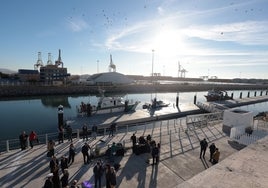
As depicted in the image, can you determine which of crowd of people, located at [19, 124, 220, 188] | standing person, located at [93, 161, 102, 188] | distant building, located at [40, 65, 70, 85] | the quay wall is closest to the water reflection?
the quay wall

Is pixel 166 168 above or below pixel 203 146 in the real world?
below

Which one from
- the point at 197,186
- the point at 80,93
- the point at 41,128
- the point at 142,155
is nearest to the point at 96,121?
the point at 41,128

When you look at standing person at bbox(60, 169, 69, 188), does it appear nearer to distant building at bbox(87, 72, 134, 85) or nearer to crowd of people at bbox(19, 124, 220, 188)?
crowd of people at bbox(19, 124, 220, 188)

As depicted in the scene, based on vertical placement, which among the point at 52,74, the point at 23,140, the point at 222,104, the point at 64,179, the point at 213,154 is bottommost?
the point at 222,104

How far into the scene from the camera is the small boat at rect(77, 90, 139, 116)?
24438 millimetres

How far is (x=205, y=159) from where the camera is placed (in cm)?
1118

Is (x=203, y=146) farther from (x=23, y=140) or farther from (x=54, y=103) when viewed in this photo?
(x=54, y=103)

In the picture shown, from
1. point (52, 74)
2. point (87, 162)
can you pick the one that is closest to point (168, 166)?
point (87, 162)

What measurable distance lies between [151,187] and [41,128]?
18.2 meters

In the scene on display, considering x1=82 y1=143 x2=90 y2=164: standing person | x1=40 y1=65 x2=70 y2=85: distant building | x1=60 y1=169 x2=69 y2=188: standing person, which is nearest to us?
x1=60 y1=169 x2=69 y2=188: standing person

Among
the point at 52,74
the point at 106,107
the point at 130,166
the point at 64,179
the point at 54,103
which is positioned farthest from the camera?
the point at 52,74

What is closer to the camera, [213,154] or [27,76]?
[213,154]

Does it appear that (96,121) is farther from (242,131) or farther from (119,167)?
(242,131)

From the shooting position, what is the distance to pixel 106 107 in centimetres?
2638
